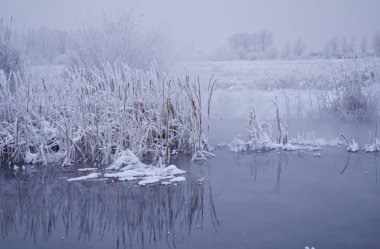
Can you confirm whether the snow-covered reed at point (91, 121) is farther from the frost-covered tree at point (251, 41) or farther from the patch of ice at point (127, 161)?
the frost-covered tree at point (251, 41)

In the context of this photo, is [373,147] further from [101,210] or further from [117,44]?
[117,44]

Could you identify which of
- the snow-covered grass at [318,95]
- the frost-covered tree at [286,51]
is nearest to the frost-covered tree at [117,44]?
the snow-covered grass at [318,95]

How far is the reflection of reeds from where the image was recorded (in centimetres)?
378

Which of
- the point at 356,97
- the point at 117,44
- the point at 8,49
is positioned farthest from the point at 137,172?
the point at 117,44

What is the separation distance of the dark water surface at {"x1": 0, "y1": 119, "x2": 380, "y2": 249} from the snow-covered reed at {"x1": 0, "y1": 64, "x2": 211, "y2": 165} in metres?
0.55

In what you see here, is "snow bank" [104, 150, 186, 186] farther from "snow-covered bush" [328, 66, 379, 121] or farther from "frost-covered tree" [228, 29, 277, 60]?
"frost-covered tree" [228, 29, 277, 60]

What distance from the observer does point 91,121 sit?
6.80 metres

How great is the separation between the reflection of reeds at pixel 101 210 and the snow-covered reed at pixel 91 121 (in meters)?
1.18

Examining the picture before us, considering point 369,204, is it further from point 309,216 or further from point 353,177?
point 353,177

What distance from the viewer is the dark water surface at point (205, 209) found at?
11.7 ft

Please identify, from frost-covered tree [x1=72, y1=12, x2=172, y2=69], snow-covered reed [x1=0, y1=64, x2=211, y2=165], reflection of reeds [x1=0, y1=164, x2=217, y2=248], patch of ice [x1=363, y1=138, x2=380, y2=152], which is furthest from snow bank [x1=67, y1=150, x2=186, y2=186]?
frost-covered tree [x1=72, y1=12, x2=172, y2=69]

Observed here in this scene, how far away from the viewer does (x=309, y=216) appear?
13.4ft

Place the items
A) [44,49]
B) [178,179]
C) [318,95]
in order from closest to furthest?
[178,179]
[318,95]
[44,49]

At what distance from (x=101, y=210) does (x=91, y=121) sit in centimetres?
268
